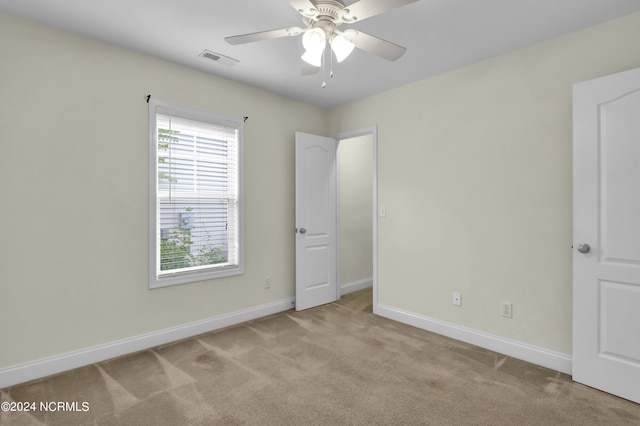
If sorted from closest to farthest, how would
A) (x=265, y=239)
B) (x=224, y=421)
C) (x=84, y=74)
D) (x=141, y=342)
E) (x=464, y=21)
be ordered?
(x=224, y=421)
(x=464, y=21)
(x=84, y=74)
(x=141, y=342)
(x=265, y=239)

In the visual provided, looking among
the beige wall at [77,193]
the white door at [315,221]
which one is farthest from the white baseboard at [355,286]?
the beige wall at [77,193]

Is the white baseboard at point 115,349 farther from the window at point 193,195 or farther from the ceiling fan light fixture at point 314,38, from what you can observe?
the ceiling fan light fixture at point 314,38

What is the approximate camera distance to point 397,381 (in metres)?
2.39

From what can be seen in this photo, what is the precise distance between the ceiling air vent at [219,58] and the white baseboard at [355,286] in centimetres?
310

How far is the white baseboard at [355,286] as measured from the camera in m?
4.70

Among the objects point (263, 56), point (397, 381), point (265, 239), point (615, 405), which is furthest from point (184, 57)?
point (615, 405)

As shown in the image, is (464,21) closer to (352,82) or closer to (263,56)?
(352,82)

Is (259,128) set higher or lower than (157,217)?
higher

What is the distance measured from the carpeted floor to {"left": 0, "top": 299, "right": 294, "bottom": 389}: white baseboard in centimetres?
7

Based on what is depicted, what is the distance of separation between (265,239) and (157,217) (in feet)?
3.92

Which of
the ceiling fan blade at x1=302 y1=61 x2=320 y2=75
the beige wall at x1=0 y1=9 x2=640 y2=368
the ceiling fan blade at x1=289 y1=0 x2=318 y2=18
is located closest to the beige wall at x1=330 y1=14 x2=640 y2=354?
the beige wall at x1=0 y1=9 x2=640 y2=368

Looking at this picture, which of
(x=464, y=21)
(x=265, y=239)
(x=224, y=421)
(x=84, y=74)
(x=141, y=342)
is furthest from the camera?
(x=265, y=239)

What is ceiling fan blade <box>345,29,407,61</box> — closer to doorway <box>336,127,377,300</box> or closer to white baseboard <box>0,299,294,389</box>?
doorway <box>336,127,377,300</box>

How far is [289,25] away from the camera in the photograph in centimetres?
238
